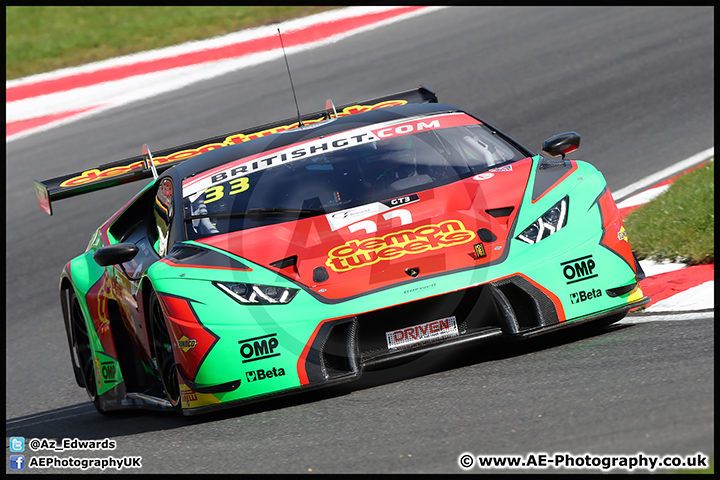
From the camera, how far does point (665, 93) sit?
35.6 ft

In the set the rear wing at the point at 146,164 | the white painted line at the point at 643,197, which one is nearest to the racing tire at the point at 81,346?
the rear wing at the point at 146,164

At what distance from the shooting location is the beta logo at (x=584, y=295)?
4.77 m

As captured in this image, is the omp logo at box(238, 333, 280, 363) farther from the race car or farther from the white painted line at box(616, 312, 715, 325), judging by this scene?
the white painted line at box(616, 312, 715, 325)

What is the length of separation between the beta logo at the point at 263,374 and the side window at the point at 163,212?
1.24m

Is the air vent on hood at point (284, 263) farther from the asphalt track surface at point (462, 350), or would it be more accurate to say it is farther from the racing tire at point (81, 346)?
the racing tire at point (81, 346)

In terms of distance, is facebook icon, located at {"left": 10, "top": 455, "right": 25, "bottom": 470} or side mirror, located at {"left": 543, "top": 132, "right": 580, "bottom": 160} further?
side mirror, located at {"left": 543, "top": 132, "right": 580, "bottom": 160}

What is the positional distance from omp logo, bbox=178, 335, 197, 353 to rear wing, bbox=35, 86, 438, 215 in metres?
2.19

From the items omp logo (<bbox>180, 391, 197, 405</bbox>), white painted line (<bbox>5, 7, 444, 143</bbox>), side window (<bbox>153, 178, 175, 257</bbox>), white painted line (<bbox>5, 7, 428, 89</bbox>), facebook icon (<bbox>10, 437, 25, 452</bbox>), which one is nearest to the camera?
omp logo (<bbox>180, 391, 197, 405</bbox>)

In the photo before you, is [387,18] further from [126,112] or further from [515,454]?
[515,454]

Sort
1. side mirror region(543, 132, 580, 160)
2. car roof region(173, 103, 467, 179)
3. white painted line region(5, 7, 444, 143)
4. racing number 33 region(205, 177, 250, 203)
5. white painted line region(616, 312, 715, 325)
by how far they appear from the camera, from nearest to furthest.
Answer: white painted line region(616, 312, 715, 325) → racing number 33 region(205, 177, 250, 203) → side mirror region(543, 132, 580, 160) → car roof region(173, 103, 467, 179) → white painted line region(5, 7, 444, 143)

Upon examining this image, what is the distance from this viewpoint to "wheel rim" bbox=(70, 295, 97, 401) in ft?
21.6

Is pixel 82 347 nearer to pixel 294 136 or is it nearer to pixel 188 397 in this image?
pixel 294 136

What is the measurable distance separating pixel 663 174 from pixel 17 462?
643 cm

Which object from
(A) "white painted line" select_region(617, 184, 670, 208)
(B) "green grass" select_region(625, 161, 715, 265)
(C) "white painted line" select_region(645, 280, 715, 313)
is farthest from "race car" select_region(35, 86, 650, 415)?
(A) "white painted line" select_region(617, 184, 670, 208)
